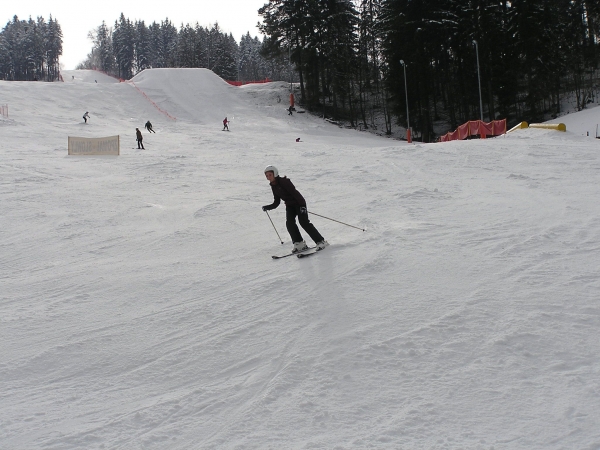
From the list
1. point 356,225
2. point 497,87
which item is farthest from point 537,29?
point 356,225

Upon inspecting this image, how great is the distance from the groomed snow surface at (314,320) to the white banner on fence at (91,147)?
9.09 m

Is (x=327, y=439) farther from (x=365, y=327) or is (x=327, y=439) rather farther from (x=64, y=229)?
(x=64, y=229)

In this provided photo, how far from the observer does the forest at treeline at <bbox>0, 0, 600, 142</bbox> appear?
36.6m

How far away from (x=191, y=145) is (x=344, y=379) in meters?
22.9

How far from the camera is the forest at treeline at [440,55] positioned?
36.6m

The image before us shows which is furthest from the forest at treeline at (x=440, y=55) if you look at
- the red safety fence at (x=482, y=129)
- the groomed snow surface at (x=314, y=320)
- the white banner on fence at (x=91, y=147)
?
the groomed snow surface at (x=314, y=320)

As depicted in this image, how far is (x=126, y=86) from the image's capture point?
157 ft

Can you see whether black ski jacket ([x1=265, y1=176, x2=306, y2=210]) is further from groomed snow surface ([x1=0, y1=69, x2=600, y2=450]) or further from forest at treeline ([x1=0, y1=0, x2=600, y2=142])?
forest at treeline ([x1=0, y1=0, x2=600, y2=142])

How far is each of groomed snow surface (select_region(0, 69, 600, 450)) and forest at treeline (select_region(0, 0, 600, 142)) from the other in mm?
25937

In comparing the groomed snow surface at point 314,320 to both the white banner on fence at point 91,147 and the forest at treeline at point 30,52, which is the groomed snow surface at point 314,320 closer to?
the white banner on fence at point 91,147

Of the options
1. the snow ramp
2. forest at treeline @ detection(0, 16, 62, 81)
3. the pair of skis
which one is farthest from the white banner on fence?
forest at treeline @ detection(0, 16, 62, 81)

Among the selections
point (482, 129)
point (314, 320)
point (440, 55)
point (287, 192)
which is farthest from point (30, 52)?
point (314, 320)

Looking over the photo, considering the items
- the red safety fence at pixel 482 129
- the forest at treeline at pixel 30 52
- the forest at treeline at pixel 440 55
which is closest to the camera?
the red safety fence at pixel 482 129

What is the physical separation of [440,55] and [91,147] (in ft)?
98.8
